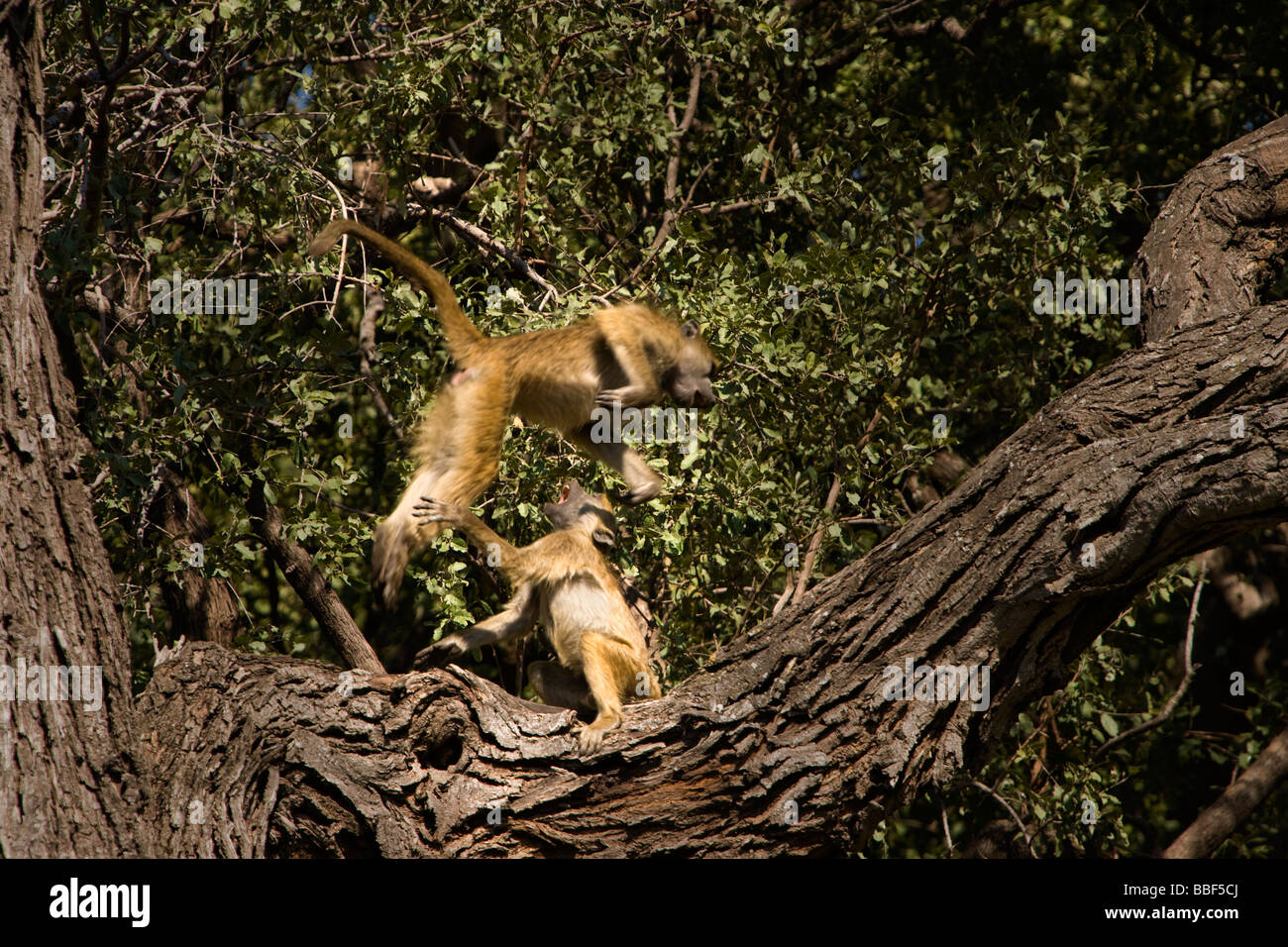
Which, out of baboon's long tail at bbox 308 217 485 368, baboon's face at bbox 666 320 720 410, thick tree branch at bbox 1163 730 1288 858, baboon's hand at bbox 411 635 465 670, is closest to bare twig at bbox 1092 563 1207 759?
thick tree branch at bbox 1163 730 1288 858

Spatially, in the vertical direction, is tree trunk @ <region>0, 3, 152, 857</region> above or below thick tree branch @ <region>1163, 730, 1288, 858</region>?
above

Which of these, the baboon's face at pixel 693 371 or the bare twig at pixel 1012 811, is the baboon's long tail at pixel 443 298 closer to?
the baboon's face at pixel 693 371

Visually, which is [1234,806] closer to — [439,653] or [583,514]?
[583,514]

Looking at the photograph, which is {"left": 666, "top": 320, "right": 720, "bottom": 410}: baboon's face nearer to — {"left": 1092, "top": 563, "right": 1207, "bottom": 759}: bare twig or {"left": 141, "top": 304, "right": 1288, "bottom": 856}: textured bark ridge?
{"left": 141, "top": 304, "right": 1288, "bottom": 856}: textured bark ridge

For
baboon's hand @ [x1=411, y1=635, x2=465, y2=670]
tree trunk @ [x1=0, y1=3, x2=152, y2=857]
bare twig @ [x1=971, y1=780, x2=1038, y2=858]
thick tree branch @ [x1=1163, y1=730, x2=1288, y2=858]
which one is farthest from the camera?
thick tree branch @ [x1=1163, y1=730, x2=1288, y2=858]

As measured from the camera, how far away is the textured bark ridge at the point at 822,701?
351 cm

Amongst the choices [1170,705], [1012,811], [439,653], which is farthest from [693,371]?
[1170,705]

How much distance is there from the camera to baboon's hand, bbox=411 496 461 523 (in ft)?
15.6

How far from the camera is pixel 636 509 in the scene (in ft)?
19.8

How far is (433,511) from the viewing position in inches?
187

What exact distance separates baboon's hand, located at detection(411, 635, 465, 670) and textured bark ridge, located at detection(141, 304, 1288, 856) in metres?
0.57

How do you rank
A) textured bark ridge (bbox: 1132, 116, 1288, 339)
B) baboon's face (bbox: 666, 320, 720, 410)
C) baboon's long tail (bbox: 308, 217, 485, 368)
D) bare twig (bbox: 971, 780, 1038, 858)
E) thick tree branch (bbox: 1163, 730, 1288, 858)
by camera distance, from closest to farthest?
1. textured bark ridge (bbox: 1132, 116, 1288, 339)
2. baboon's long tail (bbox: 308, 217, 485, 368)
3. baboon's face (bbox: 666, 320, 720, 410)
4. bare twig (bbox: 971, 780, 1038, 858)
5. thick tree branch (bbox: 1163, 730, 1288, 858)

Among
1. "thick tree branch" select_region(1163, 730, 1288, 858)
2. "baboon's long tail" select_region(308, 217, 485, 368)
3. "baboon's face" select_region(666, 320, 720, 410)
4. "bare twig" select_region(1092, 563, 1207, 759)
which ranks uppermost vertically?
"baboon's long tail" select_region(308, 217, 485, 368)

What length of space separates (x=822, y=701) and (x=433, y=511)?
1758mm
